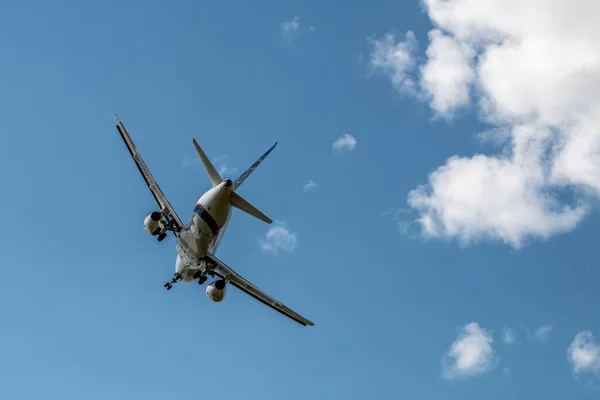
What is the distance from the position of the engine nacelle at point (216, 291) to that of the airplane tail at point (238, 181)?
918 centimetres

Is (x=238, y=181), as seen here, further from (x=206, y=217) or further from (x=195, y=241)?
(x=195, y=241)

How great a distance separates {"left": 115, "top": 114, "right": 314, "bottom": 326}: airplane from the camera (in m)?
58.1

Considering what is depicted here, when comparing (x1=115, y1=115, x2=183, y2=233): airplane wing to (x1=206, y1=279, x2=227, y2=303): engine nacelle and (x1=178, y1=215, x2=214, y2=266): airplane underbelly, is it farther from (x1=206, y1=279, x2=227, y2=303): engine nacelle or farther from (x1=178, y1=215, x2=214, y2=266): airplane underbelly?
(x1=206, y1=279, x2=227, y2=303): engine nacelle

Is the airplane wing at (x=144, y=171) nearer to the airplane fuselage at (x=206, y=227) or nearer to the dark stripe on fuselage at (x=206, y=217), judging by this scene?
the airplane fuselage at (x=206, y=227)

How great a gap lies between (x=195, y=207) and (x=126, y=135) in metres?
11.3

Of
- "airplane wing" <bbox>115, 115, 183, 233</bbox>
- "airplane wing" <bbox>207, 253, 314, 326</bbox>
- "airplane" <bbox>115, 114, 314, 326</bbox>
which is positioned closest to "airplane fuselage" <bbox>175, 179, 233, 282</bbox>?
"airplane" <bbox>115, 114, 314, 326</bbox>

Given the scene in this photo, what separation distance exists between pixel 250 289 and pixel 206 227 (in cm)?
1241

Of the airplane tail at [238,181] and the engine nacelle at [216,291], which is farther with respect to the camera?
the engine nacelle at [216,291]

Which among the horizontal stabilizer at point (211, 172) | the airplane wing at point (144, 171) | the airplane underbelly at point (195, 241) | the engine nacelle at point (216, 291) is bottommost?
the engine nacelle at point (216, 291)

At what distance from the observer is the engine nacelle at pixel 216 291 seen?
2564 inches

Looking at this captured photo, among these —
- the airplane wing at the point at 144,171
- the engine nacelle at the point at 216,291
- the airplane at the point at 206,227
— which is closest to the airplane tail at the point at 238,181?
the airplane at the point at 206,227

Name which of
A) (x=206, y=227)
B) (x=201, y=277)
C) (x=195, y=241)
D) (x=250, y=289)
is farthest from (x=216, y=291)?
(x=206, y=227)

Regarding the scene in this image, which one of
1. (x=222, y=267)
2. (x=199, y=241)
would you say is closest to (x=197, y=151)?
(x=199, y=241)

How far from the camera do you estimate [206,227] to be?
58781 mm
